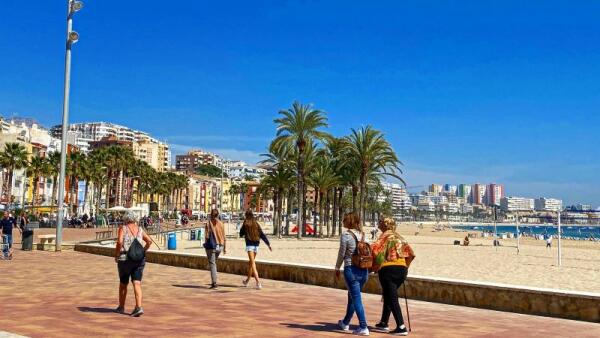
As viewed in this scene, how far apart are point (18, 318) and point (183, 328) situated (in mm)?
2324

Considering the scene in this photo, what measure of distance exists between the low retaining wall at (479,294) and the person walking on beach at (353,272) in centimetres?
362

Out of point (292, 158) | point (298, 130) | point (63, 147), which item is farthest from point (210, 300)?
point (292, 158)

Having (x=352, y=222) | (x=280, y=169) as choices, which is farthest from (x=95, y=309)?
(x=280, y=169)

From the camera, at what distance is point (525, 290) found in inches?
374

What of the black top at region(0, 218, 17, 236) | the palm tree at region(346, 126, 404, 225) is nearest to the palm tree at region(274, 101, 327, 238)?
the palm tree at region(346, 126, 404, 225)

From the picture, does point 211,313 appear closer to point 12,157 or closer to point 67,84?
point 67,84

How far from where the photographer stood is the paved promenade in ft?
23.4

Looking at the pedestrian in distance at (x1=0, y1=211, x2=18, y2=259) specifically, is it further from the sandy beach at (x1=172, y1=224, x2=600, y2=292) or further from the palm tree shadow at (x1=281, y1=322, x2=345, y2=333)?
the palm tree shadow at (x1=281, y1=322, x2=345, y2=333)

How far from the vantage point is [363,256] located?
7219mm

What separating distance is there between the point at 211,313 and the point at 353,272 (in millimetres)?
2507

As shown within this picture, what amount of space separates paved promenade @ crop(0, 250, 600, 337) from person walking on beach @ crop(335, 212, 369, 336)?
334 millimetres

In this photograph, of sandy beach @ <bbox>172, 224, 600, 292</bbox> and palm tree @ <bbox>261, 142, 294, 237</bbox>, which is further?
palm tree @ <bbox>261, 142, 294, 237</bbox>

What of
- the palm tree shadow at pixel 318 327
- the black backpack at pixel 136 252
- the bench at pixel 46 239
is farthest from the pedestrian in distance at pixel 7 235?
the palm tree shadow at pixel 318 327

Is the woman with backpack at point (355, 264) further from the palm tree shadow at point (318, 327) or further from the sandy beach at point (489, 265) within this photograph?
the sandy beach at point (489, 265)
